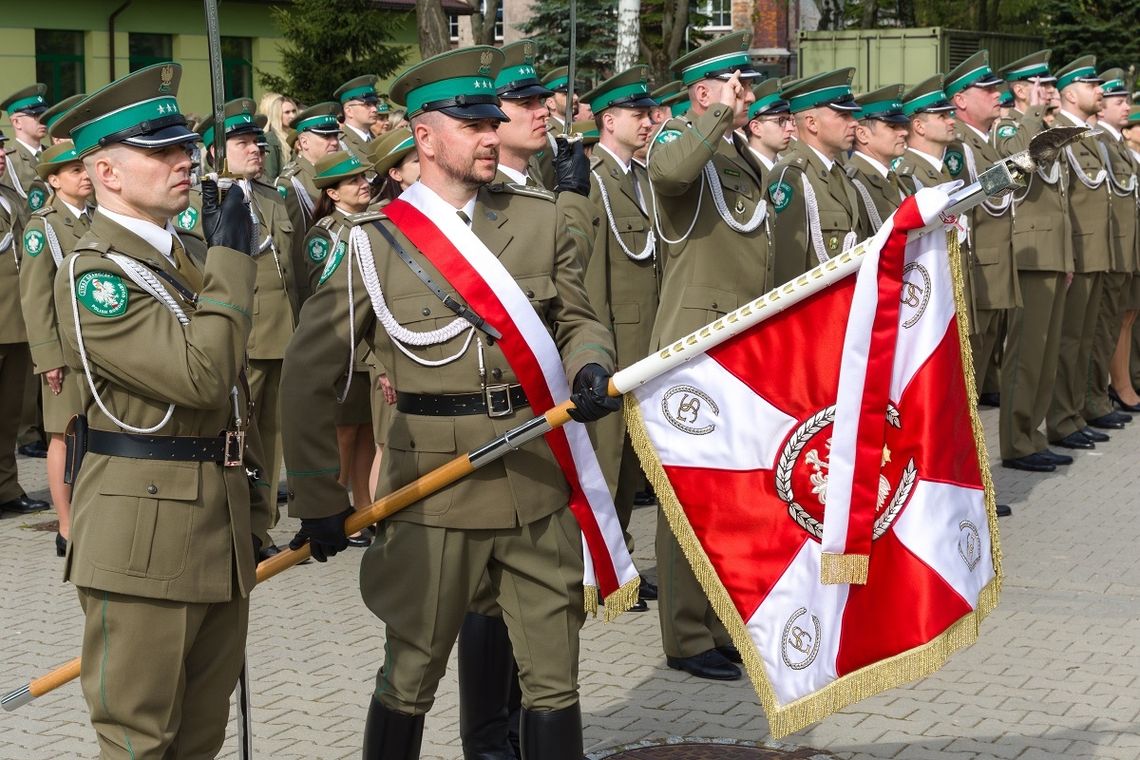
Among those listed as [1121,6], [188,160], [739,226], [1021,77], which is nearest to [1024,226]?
[1021,77]

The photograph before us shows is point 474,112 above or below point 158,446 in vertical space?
above

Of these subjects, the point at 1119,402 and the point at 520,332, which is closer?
the point at 520,332

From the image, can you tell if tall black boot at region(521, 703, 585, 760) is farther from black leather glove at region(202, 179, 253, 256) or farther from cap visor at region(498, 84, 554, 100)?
cap visor at region(498, 84, 554, 100)

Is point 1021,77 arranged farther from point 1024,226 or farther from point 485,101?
point 485,101

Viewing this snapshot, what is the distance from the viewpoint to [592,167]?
780cm

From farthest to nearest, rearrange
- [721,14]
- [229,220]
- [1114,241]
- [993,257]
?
[721,14] → [1114,241] → [993,257] → [229,220]

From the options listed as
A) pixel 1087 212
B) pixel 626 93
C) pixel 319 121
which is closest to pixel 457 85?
pixel 626 93

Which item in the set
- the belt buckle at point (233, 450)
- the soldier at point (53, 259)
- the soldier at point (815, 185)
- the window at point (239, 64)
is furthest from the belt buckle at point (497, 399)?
the window at point (239, 64)

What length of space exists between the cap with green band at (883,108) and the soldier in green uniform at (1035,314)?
2182 millimetres

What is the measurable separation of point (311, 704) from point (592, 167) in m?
2.91

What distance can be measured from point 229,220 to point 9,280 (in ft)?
20.4

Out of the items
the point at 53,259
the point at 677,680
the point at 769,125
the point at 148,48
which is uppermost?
the point at 148,48

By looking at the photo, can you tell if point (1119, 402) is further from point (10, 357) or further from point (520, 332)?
point (520, 332)

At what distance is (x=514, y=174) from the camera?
6.91 metres
